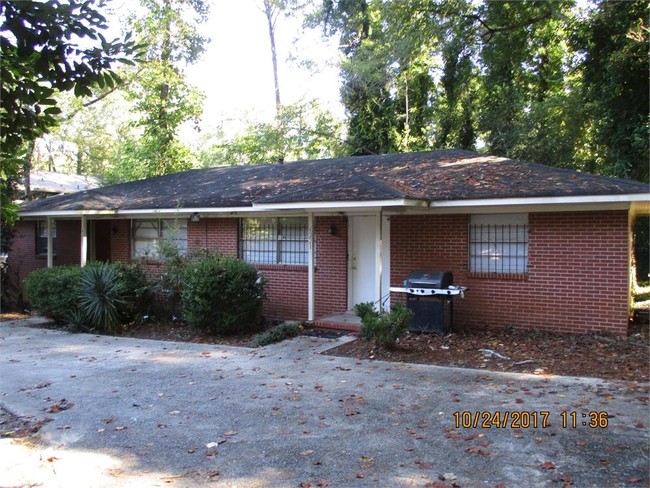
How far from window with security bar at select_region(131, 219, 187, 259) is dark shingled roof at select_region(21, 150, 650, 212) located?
2.00ft

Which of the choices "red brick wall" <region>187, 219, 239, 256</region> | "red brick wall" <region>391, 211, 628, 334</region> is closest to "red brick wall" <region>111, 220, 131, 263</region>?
A: "red brick wall" <region>187, 219, 239, 256</region>

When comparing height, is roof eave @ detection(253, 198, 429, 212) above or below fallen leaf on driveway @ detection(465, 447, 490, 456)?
above

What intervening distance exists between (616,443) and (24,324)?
1304 cm

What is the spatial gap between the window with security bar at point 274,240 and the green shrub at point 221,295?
1762mm

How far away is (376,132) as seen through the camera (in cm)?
2417

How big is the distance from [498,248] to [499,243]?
0.32 feet

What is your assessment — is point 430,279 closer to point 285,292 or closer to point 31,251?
point 285,292

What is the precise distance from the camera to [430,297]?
31.6 feet

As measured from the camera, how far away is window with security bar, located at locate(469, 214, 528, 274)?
10.0 m

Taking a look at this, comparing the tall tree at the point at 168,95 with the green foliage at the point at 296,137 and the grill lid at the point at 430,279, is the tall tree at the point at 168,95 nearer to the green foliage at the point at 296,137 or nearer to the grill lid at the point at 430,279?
the green foliage at the point at 296,137

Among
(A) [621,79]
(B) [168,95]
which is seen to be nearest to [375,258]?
(A) [621,79]

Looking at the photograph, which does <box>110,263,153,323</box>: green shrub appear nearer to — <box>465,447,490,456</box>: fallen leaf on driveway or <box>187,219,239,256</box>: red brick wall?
<box>187,219,239,256</box>: red brick wall

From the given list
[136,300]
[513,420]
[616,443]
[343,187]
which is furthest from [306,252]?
[616,443]
